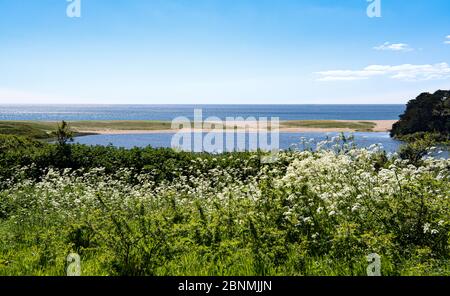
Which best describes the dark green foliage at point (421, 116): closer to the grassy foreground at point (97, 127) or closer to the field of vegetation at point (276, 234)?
the grassy foreground at point (97, 127)

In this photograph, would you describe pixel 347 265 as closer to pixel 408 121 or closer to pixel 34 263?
pixel 34 263

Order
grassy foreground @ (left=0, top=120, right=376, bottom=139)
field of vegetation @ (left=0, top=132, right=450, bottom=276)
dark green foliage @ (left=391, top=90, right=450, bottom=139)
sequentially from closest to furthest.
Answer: field of vegetation @ (left=0, top=132, right=450, bottom=276)
dark green foliage @ (left=391, top=90, right=450, bottom=139)
grassy foreground @ (left=0, top=120, right=376, bottom=139)

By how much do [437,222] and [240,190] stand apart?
387 centimetres

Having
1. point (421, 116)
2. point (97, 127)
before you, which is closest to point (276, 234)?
point (421, 116)

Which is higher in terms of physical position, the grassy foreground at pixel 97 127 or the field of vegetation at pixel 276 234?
the field of vegetation at pixel 276 234

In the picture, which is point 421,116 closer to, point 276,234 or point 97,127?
point 276,234

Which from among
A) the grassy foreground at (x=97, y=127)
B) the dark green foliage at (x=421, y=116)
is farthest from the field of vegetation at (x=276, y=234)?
the grassy foreground at (x=97, y=127)

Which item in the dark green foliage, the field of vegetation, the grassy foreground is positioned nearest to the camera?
the field of vegetation

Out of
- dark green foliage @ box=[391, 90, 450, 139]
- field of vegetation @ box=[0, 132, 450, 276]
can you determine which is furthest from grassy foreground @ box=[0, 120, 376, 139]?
field of vegetation @ box=[0, 132, 450, 276]

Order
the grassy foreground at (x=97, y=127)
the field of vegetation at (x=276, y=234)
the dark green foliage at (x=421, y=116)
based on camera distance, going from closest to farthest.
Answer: the field of vegetation at (x=276, y=234)
the dark green foliage at (x=421, y=116)
the grassy foreground at (x=97, y=127)

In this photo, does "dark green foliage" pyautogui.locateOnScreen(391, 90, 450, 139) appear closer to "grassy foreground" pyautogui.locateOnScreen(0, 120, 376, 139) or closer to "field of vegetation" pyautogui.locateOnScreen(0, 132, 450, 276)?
"grassy foreground" pyautogui.locateOnScreen(0, 120, 376, 139)

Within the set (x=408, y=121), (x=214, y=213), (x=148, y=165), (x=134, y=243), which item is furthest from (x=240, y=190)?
(x=408, y=121)

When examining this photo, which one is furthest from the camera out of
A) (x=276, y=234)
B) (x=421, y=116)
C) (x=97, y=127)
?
(x=97, y=127)

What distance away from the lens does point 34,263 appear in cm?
615
